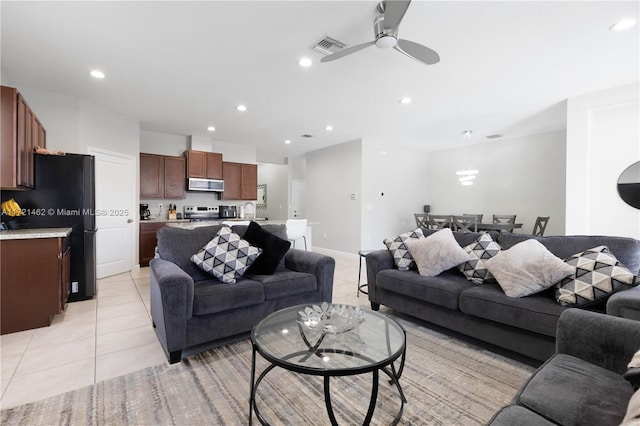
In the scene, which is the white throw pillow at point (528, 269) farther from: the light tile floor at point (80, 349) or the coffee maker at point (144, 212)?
the coffee maker at point (144, 212)

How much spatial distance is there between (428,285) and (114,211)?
4751mm

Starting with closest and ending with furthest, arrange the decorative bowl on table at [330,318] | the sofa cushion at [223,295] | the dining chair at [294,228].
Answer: the decorative bowl on table at [330,318]
the sofa cushion at [223,295]
the dining chair at [294,228]

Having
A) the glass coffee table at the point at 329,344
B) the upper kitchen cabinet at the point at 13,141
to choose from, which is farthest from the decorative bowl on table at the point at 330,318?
the upper kitchen cabinet at the point at 13,141

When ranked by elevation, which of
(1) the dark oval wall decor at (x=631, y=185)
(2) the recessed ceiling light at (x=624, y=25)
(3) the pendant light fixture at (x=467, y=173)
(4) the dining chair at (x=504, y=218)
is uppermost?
(2) the recessed ceiling light at (x=624, y=25)

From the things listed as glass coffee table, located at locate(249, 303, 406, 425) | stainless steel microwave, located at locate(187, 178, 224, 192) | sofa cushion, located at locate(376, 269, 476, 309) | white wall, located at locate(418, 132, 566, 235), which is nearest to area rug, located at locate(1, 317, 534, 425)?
glass coffee table, located at locate(249, 303, 406, 425)

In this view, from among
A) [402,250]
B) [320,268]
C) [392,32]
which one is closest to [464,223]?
[402,250]

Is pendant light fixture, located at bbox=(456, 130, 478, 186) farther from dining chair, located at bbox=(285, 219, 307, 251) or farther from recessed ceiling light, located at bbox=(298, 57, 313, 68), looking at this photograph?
recessed ceiling light, located at bbox=(298, 57, 313, 68)

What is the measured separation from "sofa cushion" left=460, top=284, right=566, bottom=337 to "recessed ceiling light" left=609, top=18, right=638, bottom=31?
2.31m

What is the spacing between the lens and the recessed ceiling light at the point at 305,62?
298 cm

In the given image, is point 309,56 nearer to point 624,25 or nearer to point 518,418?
point 624,25

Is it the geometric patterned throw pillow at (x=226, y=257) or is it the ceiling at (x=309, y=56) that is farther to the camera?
the geometric patterned throw pillow at (x=226, y=257)

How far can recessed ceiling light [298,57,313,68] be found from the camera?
2975 mm

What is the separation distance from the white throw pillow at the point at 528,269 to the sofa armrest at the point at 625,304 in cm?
34

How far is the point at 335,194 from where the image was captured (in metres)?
7.03
